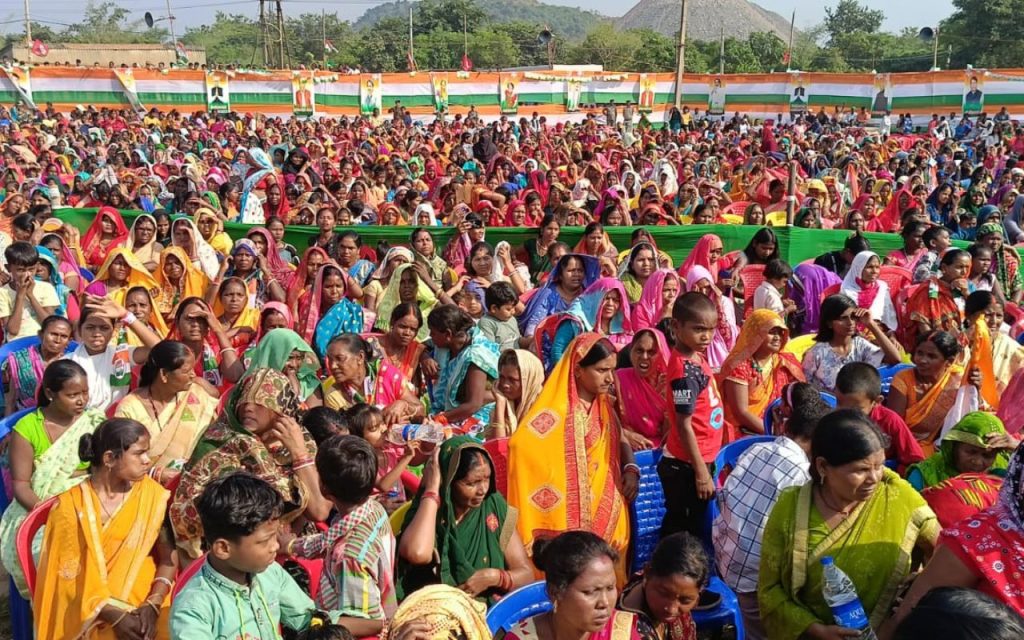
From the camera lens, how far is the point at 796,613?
2666 millimetres

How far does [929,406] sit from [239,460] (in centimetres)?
316

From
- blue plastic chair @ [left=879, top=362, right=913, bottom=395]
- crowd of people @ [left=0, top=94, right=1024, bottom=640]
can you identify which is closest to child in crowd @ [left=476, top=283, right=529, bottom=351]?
crowd of people @ [left=0, top=94, right=1024, bottom=640]

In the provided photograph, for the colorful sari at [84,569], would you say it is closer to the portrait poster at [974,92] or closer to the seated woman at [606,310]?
the seated woman at [606,310]

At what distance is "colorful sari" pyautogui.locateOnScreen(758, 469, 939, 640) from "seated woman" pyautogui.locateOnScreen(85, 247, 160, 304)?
4883 millimetres

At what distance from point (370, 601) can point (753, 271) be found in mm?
5004

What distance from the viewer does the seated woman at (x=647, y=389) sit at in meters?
4.38

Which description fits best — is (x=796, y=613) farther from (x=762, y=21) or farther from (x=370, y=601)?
(x=762, y=21)

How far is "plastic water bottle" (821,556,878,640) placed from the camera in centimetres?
246

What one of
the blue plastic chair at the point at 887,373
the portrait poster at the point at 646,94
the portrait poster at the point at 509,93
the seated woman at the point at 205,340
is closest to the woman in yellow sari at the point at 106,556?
the seated woman at the point at 205,340

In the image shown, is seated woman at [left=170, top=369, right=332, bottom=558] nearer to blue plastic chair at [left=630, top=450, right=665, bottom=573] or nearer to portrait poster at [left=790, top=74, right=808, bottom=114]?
blue plastic chair at [left=630, top=450, right=665, bottom=573]

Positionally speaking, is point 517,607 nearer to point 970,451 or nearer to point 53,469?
point 970,451

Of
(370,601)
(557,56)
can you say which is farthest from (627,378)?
(557,56)

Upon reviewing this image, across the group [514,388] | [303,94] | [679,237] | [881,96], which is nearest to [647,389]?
[514,388]

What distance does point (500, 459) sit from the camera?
376cm
